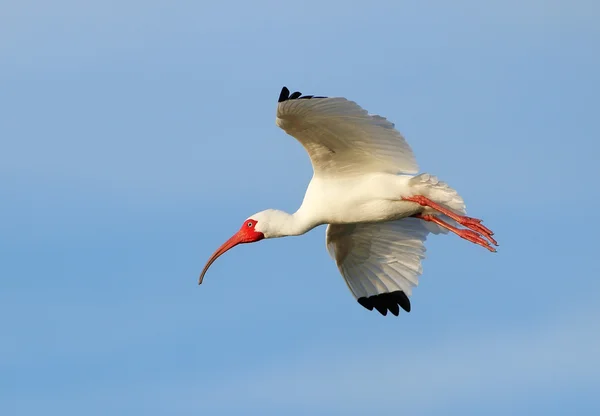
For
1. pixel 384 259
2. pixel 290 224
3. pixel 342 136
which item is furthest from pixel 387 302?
pixel 342 136

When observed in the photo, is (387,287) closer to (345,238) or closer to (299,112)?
(345,238)

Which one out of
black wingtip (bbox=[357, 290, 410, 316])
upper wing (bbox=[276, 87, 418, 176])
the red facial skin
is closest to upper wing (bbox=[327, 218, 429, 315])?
black wingtip (bbox=[357, 290, 410, 316])

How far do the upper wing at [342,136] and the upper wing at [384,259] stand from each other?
2.21 meters

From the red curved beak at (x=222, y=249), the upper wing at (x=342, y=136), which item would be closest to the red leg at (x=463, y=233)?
the upper wing at (x=342, y=136)

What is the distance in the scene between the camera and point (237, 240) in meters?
26.0

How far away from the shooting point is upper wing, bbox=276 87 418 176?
75.1ft

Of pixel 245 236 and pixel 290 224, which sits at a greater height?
pixel 245 236

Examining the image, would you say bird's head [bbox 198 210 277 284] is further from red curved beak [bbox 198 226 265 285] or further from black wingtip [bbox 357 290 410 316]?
black wingtip [bbox 357 290 410 316]

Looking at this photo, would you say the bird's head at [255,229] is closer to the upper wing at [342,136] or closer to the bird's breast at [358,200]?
the bird's breast at [358,200]

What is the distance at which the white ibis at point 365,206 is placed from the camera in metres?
23.4

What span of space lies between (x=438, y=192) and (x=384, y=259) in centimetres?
299

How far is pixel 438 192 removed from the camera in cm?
2397

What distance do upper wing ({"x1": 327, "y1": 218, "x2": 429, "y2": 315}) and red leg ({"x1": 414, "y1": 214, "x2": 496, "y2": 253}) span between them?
4.31ft

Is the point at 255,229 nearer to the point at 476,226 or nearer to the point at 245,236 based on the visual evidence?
the point at 245,236
